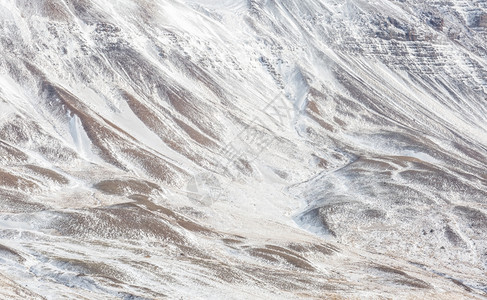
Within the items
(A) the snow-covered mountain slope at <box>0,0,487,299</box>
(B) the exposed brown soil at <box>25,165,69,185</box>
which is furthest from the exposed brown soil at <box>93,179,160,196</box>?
(B) the exposed brown soil at <box>25,165,69,185</box>

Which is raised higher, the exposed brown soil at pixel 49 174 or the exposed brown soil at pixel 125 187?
the exposed brown soil at pixel 49 174

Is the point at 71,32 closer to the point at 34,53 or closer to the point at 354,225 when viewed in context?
the point at 34,53

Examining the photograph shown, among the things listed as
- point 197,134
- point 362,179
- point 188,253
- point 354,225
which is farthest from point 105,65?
point 188,253

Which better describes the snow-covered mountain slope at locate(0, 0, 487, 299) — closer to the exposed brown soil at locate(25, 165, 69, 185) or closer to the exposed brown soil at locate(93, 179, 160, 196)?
the exposed brown soil at locate(25, 165, 69, 185)

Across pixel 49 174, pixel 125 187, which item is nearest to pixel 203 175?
pixel 125 187

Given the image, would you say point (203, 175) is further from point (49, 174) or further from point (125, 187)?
point (49, 174)

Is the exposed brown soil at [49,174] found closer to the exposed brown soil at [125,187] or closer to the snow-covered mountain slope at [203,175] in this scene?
the snow-covered mountain slope at [203,175]

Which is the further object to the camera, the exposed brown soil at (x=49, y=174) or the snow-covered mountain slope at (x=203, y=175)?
the exposed brown soil at (x=49, y=174)

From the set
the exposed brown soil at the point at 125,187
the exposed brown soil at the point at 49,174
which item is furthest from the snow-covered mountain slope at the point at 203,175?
the exposed brown soil at the point at 125,187
